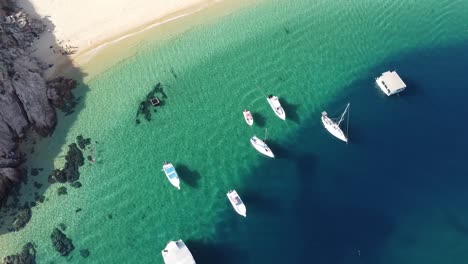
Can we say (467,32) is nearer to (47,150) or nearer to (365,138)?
(365,138)

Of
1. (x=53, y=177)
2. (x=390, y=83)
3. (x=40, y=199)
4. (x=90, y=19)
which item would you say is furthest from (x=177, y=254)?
A: (x=90, y=19)

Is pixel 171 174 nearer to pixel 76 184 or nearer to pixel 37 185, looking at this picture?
pixel 76 184

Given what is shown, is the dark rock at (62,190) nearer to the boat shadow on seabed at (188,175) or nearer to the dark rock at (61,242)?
the dark rock at (61,242)

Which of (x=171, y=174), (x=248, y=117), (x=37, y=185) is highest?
(x=37, y=185)

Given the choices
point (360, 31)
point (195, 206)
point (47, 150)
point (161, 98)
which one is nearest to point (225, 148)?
point (195, 206)

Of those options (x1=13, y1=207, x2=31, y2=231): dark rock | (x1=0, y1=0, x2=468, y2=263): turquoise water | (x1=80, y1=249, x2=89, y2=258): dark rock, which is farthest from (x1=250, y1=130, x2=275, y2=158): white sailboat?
(x1=13, y1=207, x2=31, y2=231): dark rock
